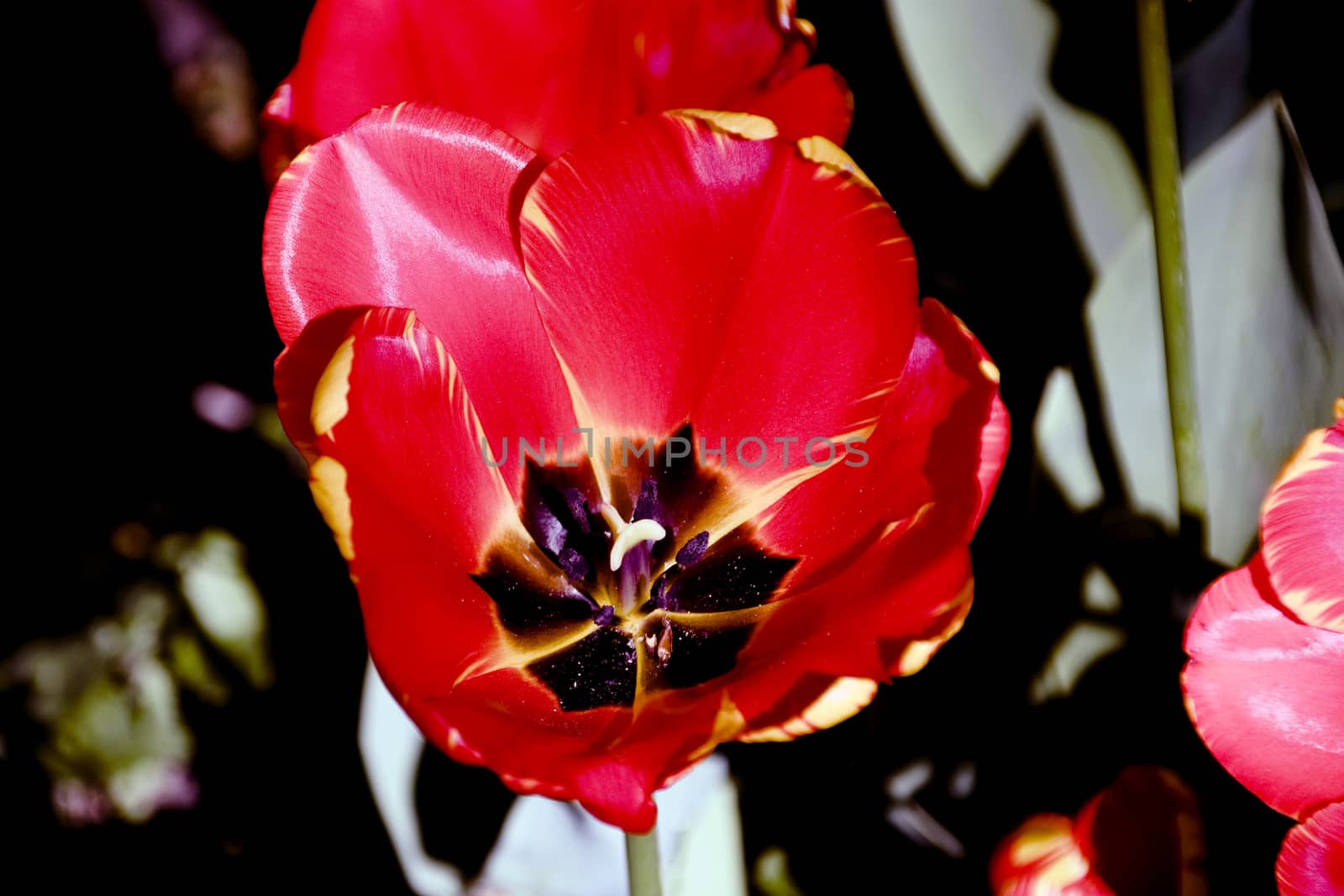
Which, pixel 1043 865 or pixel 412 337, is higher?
pixel 412 337

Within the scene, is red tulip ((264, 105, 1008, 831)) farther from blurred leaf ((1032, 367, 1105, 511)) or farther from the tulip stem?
blurred leaf ((1032, 367, 1105, 511))

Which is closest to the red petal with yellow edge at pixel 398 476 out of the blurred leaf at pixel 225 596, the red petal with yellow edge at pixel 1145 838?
the red petal with yellow edge at pixel 1145 838

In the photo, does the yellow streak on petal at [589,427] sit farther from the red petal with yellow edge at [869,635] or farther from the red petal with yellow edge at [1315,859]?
the red petal with yellow edge at [1315,859]

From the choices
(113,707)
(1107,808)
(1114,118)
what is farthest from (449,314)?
(113,707)

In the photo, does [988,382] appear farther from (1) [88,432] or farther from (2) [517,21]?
(1) [88,432]

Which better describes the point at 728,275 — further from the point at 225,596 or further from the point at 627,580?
the point at 225,596

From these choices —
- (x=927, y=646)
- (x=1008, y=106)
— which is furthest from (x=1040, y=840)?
(x=1008, y=106)

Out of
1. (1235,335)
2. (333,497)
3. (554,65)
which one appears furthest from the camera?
(1235,335)
